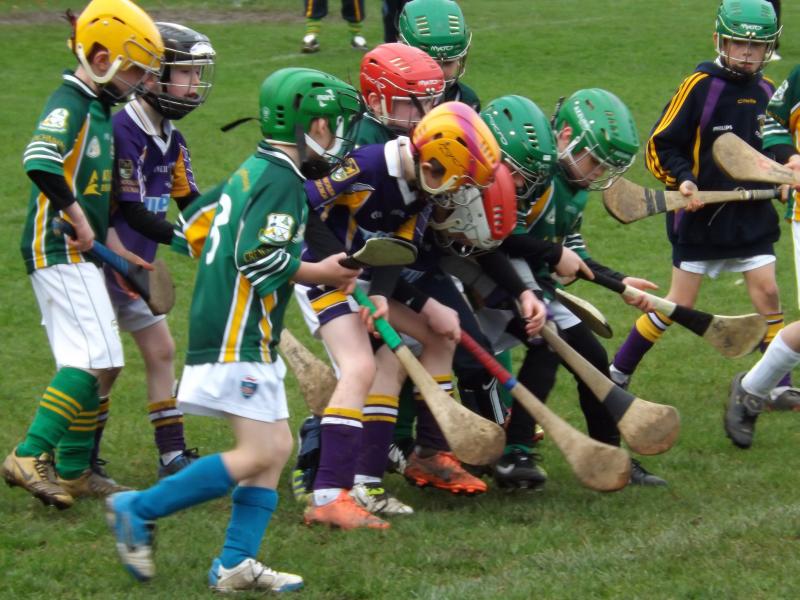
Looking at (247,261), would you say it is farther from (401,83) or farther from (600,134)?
(600,134)

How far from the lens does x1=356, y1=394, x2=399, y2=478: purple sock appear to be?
489cm

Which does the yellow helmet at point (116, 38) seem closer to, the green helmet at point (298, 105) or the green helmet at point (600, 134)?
the green helmet at point (298, 105)

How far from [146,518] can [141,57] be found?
5.41 ft

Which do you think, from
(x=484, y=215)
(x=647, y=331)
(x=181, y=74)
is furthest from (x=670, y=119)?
(x=181, y=74)

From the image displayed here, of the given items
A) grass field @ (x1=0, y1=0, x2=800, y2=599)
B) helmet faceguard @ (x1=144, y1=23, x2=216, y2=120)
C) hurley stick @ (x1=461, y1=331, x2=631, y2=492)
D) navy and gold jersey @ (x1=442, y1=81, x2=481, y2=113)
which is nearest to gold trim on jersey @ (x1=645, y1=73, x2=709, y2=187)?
navy and gold jersey @ (x1=442, y1=81, x2=481, y2=113)

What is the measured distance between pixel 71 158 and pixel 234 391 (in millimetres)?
1246

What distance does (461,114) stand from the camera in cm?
446

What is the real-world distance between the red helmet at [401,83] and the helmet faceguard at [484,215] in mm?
376

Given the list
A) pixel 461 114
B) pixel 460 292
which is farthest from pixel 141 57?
pixel 460 292

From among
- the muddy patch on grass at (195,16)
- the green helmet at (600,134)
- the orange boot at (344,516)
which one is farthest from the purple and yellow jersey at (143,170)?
the muddy patch on grass at (195,16)

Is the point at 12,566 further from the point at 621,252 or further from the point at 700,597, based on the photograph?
the point at 621,252

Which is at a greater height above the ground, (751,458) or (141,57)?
(141,57)

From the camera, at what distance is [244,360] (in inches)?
154

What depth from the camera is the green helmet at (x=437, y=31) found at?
5.56 metres
